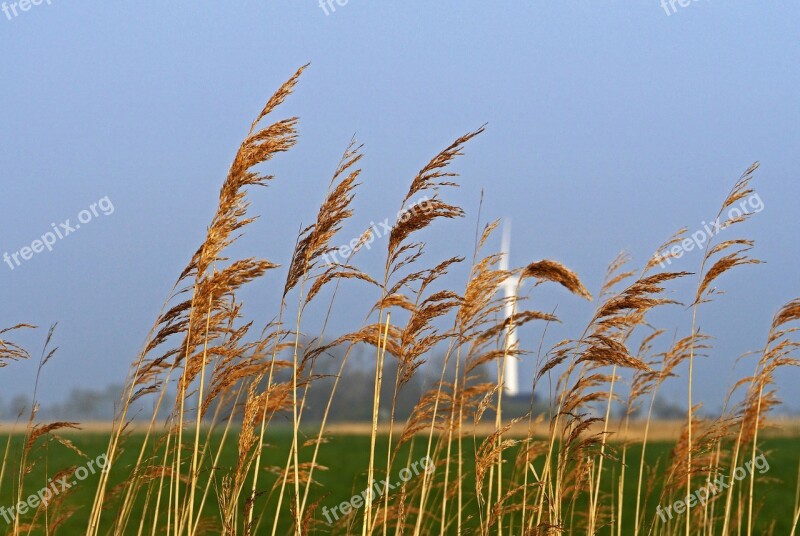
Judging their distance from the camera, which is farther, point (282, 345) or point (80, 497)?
point (80, 497)

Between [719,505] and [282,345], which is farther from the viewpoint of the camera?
[719,505]

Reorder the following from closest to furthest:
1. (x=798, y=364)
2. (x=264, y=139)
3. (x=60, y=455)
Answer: (x=264, y=139) → (x=798, y=364) → (x=60, y=455)

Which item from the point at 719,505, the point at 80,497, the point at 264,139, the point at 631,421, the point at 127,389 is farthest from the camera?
the point at 80,497

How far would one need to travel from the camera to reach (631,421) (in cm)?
629

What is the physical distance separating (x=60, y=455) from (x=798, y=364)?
22.4m

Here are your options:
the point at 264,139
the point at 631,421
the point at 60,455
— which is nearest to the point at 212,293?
the point at 264,139

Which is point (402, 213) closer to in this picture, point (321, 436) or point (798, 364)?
point (321, 436)

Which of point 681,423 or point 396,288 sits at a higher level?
point 396,288

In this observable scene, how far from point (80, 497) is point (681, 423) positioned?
44.7ft

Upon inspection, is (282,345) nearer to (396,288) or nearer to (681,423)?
(396,288)

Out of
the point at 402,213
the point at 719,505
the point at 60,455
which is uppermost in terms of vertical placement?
the point at 402,213

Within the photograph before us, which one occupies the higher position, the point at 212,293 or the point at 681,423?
the point at 212,293

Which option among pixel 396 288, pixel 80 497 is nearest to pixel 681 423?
pixel 396 288

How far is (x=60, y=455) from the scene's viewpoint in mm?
24094
